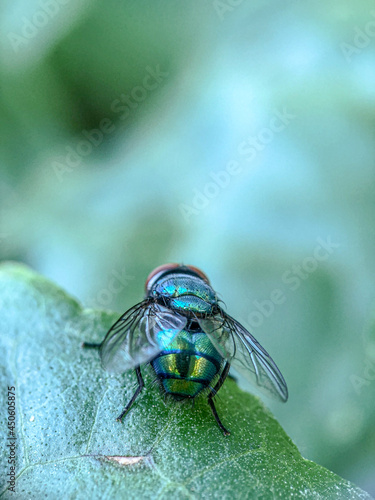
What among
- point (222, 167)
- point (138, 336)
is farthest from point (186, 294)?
point (222, 167)

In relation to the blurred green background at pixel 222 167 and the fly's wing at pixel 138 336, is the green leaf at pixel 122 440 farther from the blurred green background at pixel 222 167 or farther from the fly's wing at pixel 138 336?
the blurred green background at pixel 222 167

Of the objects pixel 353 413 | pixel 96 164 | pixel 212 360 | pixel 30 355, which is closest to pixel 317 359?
pixel 353 413

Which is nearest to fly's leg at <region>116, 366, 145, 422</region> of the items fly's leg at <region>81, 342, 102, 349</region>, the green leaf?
the green leaf

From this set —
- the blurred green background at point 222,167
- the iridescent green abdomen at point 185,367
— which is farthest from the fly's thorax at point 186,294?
the blurred green background at point 222,167

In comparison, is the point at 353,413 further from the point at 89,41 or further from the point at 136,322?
the point at 89,41

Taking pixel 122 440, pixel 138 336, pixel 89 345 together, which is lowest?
pixel 89 345

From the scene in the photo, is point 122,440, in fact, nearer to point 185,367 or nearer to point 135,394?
point 135,394

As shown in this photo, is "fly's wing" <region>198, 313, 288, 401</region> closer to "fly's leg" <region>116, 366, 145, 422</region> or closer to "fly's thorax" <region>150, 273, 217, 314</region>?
"fly's thorax" <region>150, 273, 217, 314</region>
